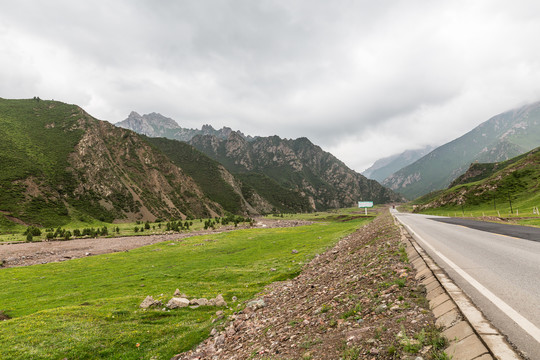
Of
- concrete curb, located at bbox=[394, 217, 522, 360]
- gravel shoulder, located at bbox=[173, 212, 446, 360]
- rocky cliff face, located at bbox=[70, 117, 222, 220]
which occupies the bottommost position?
gravel shoulder, located at bbox=[173, 212, 446, 360]

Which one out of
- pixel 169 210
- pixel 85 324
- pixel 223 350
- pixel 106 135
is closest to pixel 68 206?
pixel 169 210

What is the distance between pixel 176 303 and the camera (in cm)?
1462

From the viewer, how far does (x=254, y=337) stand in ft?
29.2

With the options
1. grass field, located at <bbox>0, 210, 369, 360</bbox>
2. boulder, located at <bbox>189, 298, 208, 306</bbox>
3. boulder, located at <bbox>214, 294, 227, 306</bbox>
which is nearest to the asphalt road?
grass field, located at <bbox>0, 210, 369, 360</bbox>

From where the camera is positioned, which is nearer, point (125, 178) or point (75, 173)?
point (75, 173)

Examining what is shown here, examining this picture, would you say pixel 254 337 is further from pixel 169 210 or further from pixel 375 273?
pixel 169 210

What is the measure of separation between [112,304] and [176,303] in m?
4.42

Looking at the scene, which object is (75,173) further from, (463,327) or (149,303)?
(463,327)

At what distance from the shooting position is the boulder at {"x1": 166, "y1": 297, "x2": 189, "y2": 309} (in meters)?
14.4

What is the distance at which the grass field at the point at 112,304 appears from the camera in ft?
34.1

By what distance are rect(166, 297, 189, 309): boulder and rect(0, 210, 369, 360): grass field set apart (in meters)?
0.54

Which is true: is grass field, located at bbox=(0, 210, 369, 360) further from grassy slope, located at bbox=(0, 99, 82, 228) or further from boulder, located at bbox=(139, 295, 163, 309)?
grassy slope, located at bbox=(0, 99, 82, 228)

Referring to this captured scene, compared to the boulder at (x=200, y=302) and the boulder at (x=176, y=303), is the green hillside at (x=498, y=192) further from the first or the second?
the boulder at (x=176, y=303)

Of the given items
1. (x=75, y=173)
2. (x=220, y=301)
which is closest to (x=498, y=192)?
(x=220, y=301)
